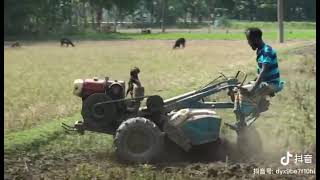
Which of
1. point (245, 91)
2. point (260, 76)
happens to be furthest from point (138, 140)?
point (260, 76)

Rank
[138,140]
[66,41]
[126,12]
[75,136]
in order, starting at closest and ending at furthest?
[138,140], [75,136], [66,41], [126,12]

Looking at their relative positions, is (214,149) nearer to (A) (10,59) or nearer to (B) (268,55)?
(B) (268,55)

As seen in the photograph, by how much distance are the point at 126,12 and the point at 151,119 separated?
4481 centimetres

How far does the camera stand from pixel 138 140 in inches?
265

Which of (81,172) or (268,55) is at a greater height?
(268,55)

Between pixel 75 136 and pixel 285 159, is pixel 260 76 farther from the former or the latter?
pixel 75 136

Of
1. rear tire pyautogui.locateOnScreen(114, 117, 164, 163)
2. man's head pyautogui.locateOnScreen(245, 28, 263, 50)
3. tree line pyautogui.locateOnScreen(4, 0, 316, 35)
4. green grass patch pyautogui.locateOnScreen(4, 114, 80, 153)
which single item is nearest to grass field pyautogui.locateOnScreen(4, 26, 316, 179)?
green grass patch pyautogui.locateOnScreen(4, 114, 80, 153)

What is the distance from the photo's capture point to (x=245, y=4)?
148ft

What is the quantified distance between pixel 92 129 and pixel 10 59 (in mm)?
21237

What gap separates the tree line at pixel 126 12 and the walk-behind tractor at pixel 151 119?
12.6ft

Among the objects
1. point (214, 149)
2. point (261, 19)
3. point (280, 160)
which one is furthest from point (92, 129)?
point (261, 19)

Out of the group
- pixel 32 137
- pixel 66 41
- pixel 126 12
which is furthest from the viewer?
pixel 126 12

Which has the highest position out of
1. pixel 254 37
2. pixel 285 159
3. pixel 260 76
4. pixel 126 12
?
pixel 126 12

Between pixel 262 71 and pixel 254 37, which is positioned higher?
pixel 254 37
